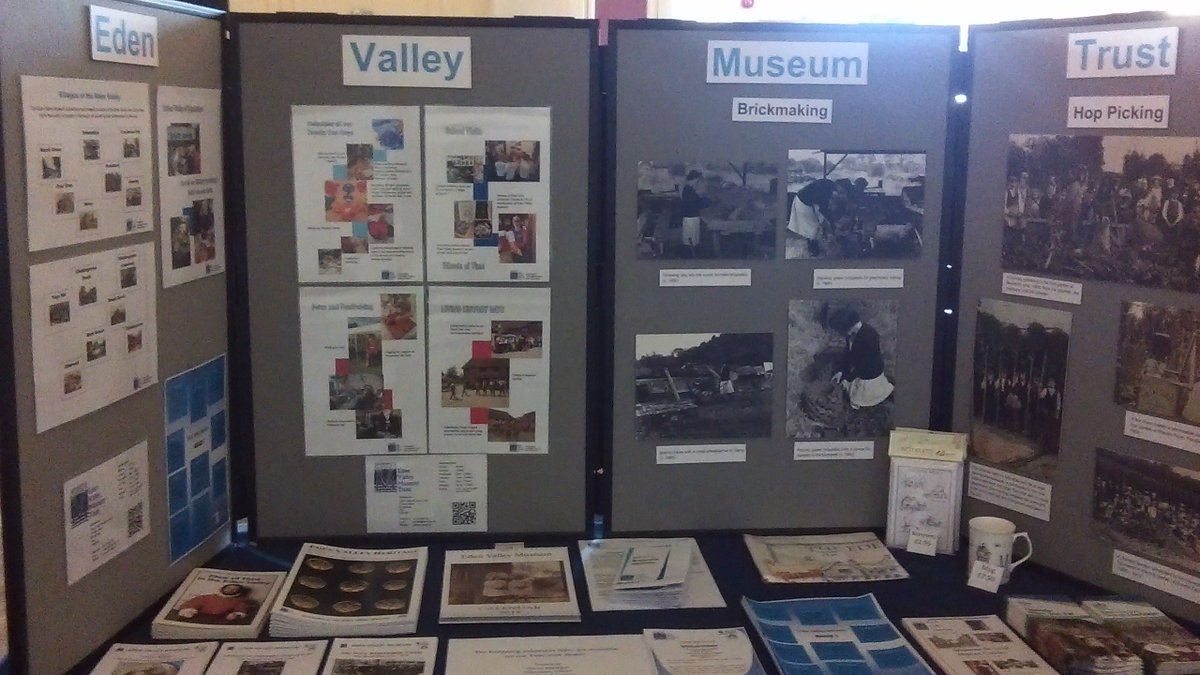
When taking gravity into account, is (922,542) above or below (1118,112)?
below

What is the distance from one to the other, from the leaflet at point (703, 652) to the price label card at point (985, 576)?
0.42 m

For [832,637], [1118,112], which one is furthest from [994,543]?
[1118,112]

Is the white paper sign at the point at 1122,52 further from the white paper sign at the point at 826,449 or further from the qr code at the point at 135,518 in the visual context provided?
the qr code at the point at 135,518

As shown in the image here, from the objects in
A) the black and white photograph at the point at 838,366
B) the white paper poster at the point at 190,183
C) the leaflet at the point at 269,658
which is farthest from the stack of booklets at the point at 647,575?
the white paper poster at the point at 190,183

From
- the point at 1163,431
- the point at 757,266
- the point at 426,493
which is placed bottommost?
the point at 426,493

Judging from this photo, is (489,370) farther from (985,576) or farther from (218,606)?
(985,576)

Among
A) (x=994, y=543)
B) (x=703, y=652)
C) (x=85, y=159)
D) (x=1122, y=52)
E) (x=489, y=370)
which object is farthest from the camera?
(x=489, y=370)

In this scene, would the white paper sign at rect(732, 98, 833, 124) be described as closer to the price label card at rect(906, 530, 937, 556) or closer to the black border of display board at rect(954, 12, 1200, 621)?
the black border of display board at rect(954, 12, 1200, 621)

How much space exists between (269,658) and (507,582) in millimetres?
373

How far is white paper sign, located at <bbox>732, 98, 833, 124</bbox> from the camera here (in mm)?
1634

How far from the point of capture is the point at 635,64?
1.61 meters

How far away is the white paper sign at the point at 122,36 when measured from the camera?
1.27 meters

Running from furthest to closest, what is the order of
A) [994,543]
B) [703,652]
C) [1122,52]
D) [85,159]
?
[994,543]
[1122,52]
[703,652]
[85,159]

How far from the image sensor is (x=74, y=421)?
126 centimetres
